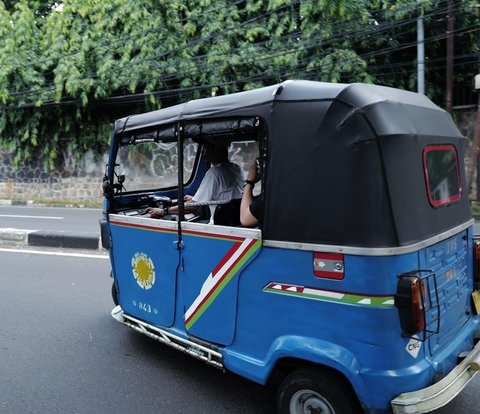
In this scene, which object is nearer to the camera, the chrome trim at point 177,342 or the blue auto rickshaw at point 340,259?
the blue auto rickshaw at point 340,259

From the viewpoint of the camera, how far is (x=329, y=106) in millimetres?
2447

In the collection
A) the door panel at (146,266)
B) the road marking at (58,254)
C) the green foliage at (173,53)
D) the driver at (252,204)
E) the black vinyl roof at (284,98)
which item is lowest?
the road marking at (58,254)

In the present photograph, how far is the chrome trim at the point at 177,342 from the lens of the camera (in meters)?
3.09

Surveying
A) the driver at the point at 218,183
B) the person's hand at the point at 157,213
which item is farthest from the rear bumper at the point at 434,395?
the person's hand at the point at 157,213

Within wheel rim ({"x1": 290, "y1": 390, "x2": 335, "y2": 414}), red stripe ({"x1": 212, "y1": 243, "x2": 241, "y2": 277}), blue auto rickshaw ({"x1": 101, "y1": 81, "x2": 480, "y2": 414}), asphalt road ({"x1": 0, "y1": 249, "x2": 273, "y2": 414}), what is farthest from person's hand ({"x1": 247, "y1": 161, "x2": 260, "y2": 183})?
asphalt road ({"x1": 0, "y1": 249, "x2": 273, "y2": 414})

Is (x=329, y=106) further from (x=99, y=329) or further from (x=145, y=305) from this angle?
(x=99, y=329)

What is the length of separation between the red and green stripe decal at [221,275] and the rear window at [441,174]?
3.27 ft

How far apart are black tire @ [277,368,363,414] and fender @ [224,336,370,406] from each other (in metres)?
0.11

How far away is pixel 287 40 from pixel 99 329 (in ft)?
33.8

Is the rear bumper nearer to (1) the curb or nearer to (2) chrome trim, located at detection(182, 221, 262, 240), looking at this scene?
(2) chrome trim, located at detection(182, 221, 262, 240)

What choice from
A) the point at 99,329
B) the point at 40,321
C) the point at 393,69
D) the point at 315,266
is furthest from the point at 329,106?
the point at 393,69

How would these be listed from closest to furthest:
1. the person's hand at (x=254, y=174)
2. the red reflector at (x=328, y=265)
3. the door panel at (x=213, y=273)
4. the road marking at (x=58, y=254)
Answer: the red reflector at (x=328, y=265) → the door panel at (x=213, y=273) → the person's hand at (x=254, y=174) → the road marking at (x=58, y=254)

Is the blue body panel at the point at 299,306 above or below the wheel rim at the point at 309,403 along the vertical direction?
above

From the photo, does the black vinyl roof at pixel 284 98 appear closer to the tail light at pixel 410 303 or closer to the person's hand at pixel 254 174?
the person's hand at pixel 254 174
